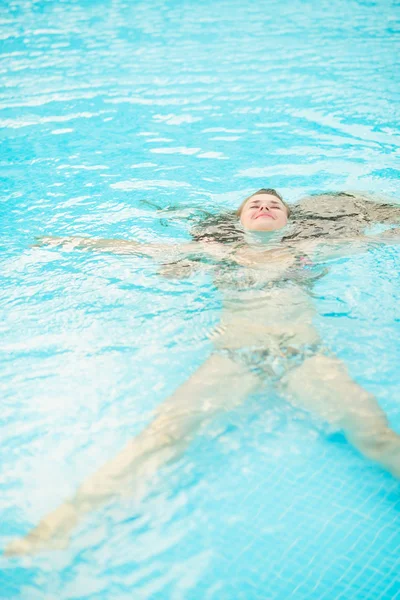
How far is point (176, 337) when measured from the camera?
3701 millimetres

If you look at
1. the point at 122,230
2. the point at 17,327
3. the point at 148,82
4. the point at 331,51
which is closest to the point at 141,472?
the point at 17,327

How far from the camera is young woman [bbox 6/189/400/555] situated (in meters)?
2.75

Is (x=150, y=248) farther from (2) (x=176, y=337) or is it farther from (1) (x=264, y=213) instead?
(2) (x=176, y=337)

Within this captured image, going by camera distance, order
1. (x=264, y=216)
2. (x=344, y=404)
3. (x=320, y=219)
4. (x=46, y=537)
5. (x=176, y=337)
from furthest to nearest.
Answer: (x=320, y=219) < (x=264, y=216) < (x=176, y=337) < (x=344, y=404) < (x=46, y=537)

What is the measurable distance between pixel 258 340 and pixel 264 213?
4.42 ft

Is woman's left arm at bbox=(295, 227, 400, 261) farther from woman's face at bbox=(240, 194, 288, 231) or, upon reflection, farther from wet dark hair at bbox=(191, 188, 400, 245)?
woman's face at bbox=(240, 194, 288, 231)

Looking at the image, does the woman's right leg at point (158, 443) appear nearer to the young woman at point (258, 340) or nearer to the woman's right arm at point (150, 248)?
the young woman at point (258, 340)

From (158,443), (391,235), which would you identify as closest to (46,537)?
(158,443)

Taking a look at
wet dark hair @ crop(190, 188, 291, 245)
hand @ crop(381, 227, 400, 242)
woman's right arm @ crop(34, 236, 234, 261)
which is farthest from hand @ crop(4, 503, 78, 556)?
hand @ crop(381, 227, 400, 242)

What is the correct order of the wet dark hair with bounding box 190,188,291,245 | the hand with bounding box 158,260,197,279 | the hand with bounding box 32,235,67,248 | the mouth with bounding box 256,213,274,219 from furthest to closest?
1. the hand with bounding box 32,235,67,248
2. the wet dark hair with bounding box 190,188,291,245
3. the mouth with bounding box 256,213,274,219
4. the hand with bounding box 158,260,197,279

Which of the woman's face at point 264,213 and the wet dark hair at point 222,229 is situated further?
the wet dark hair at point 222,229

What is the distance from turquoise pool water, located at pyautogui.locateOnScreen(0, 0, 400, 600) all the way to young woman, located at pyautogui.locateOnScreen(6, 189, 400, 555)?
0.32 feet

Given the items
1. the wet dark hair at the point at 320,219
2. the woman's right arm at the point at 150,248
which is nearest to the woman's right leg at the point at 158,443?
Answer: the woman's right arm at the point at 150,248

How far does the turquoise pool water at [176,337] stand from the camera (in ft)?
8.20
